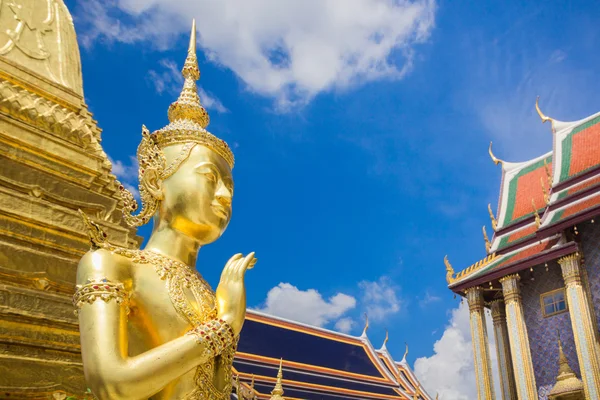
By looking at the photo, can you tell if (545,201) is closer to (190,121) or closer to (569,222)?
(569,222)

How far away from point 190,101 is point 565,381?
405 inches

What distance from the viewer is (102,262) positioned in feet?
6.20

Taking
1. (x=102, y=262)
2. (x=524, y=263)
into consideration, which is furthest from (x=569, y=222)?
(x=102, y=262)

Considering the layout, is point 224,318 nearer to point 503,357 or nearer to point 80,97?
point 80,97

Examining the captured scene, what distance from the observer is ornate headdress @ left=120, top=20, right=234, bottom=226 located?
2.24 m

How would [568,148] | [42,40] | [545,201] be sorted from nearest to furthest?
[42,40] < [545,201] < [568,148]

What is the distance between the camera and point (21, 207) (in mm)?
3109

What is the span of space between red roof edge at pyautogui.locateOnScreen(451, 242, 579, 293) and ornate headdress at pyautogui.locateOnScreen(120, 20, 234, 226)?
9991mm

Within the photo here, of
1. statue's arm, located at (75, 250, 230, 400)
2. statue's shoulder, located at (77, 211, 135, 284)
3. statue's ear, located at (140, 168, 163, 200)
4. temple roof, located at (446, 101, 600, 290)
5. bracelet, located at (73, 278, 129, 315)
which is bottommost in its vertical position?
statue's arm, located at (75, 250, 230, 400)

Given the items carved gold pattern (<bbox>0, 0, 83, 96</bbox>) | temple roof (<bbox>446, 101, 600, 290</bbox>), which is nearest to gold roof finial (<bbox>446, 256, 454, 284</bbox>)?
temple roof (<bbox>446, 101, 600, 290</bbox>)

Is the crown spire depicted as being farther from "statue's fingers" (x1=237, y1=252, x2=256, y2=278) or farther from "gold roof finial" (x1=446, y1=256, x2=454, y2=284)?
"gold roof finial" (x1=446, y1=256, x2=454, y2=284)

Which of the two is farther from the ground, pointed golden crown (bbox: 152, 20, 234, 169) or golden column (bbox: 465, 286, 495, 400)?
golden column (bbox: 465, 286, 495, 400)

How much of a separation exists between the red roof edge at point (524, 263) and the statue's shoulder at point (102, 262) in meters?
10.5

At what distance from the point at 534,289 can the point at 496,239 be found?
2.13 metres
